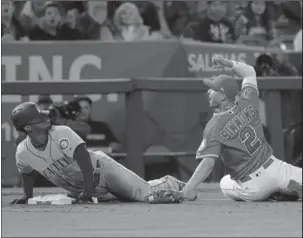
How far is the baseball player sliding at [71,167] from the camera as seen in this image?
6.97 meters

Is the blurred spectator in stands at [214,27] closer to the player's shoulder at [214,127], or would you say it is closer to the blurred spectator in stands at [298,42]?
the blurred spectator in stands at [298,42]

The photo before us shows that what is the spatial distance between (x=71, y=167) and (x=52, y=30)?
12.0ft

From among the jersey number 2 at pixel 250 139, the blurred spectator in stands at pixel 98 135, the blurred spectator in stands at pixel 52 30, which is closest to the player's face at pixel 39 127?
the jersey number 2 at pixel 250 139

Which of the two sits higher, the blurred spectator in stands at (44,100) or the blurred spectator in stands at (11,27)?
the blurred spectator in stands at (11,27)

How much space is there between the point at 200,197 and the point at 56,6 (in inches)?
150

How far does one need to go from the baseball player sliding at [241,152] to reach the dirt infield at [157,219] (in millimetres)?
166

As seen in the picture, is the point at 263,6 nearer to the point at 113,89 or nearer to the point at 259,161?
the point at 113,89

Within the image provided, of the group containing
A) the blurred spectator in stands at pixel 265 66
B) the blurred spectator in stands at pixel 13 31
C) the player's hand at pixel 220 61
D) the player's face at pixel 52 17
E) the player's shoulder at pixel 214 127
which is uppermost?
the player's face at pixel 52 17

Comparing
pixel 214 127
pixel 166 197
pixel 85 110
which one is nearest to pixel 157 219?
pixel 166 197

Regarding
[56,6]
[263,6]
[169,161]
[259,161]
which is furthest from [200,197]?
[263,6]

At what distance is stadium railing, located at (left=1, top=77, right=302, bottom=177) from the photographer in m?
9.63

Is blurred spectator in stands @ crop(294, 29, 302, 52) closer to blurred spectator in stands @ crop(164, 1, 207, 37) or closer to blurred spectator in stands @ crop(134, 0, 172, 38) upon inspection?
blurred spectator in stands @ crop(164, 1, 207, 37)

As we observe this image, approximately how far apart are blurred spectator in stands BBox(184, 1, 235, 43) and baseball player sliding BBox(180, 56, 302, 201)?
3.96 m

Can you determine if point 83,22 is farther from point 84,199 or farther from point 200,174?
point 200,174
